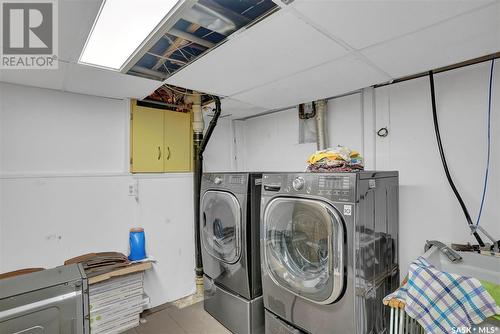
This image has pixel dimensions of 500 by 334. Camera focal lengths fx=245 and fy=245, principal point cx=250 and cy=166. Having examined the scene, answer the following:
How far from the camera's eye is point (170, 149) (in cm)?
285

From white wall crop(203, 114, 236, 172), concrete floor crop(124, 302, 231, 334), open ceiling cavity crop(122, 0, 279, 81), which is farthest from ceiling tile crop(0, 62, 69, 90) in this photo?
concrete floor crop(124, 302, 231, 334)

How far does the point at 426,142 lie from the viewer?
1.95 meters

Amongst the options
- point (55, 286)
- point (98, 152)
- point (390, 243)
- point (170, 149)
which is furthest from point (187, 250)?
point (390, 243)

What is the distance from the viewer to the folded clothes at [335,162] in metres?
1.80

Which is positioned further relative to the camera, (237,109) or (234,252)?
(237,109)

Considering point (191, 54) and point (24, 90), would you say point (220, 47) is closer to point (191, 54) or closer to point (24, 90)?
point (191, 54)

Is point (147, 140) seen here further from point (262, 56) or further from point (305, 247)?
point (305, 247)

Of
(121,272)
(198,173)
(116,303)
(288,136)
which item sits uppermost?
(288,136)

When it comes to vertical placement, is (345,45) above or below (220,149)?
above

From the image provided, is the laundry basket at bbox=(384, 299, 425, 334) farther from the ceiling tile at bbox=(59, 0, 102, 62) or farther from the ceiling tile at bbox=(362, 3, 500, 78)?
the ceiling tile at bbox=(59, 0, 102, 62)

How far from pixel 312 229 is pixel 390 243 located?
67cm

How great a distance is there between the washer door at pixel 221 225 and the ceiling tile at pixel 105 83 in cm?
118
